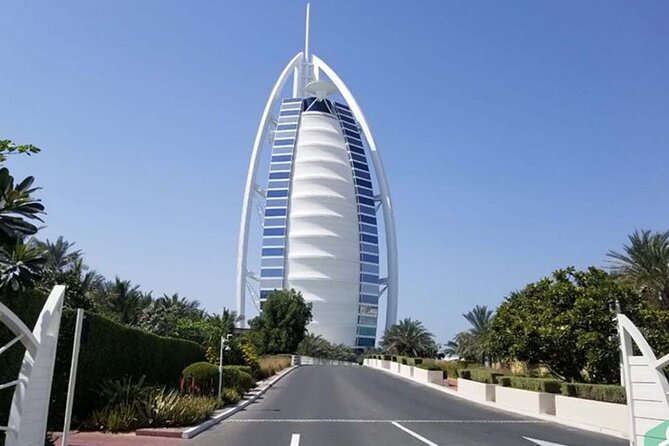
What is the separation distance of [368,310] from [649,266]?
9750 cm

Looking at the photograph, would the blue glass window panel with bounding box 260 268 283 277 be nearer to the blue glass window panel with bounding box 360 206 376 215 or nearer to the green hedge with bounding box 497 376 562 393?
the blue glass window panel with bounding box 360 206 376 215

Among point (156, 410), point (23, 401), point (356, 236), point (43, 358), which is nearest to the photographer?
point (23, 401)

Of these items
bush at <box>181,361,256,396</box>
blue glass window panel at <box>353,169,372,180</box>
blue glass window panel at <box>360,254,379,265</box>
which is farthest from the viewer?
blue glass window panel at <box>353,169,372,180</box>

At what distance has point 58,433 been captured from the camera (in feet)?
44.0

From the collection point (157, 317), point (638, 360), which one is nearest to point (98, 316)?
point (638, 360)

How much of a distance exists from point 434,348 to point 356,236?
1511 inches

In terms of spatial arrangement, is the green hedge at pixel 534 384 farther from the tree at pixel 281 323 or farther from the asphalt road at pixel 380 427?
the tree at pixel 281 323

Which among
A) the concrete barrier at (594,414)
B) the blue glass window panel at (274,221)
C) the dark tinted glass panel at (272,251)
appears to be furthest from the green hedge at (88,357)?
the blue glass window panel at (274,221)

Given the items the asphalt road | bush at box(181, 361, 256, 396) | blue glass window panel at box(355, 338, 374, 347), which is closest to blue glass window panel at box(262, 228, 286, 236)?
blue glass window panel at box(355, 338, 374, 347)

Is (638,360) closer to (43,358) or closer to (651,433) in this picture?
(651,433)

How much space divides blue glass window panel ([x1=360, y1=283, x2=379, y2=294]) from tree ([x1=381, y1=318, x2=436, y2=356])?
29.9m

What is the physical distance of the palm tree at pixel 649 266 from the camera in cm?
3325

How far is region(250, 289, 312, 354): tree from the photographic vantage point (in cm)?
8912

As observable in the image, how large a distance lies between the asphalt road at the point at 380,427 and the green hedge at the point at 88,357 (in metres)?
3.06
